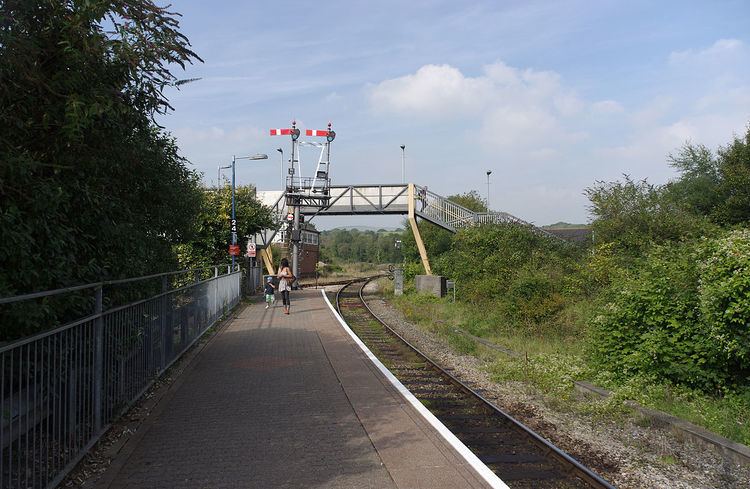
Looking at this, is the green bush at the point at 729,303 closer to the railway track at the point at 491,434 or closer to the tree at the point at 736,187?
the railway track at the point at 491,434

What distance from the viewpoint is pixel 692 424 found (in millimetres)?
7121

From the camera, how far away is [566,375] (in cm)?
1005

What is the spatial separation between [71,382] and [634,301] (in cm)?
812

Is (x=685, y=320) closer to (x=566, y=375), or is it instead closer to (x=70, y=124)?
(x=566, y=375)

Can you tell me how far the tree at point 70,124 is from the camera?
489 cm

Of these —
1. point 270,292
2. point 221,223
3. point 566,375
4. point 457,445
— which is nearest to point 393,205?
point 221,223

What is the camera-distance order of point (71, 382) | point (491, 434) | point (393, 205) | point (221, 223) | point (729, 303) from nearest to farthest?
point (71, 382)
point (491, 434)
point (729, 303)
point (221, 223)
point (393, 205)

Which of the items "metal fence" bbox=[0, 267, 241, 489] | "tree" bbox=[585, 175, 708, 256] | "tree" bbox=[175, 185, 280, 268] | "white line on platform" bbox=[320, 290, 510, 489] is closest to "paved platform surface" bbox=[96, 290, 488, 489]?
"white line on platform" bbox=[320, 290, 510, 489]

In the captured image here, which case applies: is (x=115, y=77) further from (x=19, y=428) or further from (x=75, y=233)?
(x=19, y=428)

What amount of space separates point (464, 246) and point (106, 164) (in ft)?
71.2

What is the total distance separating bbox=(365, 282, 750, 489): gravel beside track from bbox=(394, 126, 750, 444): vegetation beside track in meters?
0.54

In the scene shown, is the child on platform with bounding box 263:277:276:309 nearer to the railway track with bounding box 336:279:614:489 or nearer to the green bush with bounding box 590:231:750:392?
the railway track with bounding box 336:279:614:489

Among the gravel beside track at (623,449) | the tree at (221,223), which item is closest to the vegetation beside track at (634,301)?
the gravel beside track at (623,449)

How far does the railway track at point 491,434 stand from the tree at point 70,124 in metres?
4.59
